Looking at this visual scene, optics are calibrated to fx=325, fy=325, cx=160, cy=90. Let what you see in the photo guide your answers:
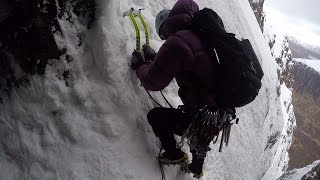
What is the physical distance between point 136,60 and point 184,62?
995 millimetres

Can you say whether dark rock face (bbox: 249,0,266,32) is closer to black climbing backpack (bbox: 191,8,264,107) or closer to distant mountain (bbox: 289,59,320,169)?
black climbing backpack (bbox: 191,8,264,107)

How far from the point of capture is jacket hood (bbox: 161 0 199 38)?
2586 millimetres

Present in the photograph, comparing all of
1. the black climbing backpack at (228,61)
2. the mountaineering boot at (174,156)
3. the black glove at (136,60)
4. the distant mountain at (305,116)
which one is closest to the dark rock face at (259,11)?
the black glove at (136,60)

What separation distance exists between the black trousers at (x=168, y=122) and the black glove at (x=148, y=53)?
69 cm

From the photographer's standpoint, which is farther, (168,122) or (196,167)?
(196,167)

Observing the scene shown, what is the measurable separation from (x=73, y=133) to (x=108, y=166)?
0.44 m

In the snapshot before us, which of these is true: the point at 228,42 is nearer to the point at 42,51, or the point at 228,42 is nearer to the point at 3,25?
the point at 42,51

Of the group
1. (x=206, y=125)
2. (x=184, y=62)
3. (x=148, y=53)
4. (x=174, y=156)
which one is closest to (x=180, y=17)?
(x=184, y=62)

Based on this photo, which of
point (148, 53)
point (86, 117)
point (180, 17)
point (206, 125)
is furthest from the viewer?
point (148, 53)

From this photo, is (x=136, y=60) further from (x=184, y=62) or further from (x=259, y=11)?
(x=259, y=11)

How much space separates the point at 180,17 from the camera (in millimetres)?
2586

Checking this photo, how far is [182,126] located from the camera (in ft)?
9.71

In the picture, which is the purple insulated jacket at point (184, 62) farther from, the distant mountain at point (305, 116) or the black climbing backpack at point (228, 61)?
the distant mountain at point (305, 116)

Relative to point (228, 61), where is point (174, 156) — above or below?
below
